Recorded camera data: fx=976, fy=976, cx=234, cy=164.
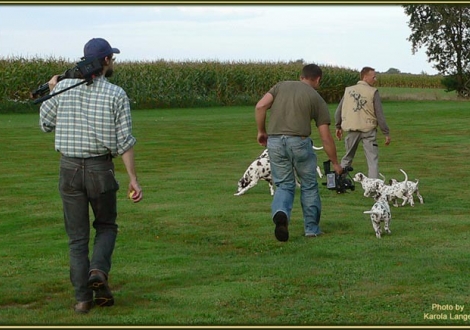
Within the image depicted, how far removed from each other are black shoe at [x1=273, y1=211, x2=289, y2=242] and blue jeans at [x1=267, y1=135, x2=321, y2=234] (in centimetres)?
13

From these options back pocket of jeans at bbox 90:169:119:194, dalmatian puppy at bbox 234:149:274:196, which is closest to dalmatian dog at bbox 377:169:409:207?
dalmatian puppy at bbox 234:149:274:196

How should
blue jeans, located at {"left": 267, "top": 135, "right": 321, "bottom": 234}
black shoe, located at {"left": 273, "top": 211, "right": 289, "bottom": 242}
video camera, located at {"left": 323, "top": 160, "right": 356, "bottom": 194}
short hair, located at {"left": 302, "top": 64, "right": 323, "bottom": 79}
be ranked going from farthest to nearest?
video camera, located at {"left": 323, "top": 160, "right": 356, "bottom": 194}, short hair, located at {"left": 302, "top": 64, "right": 323, "bottom": 79}, blue jeans, located at {"left": 267, "top": 135, "right": 321, "bottom": 234}, black shoe, located at {"left": 273, "top": 211, "right": 289, "bottom": 242}

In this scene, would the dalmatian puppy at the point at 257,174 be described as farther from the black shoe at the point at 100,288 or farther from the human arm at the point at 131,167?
the black shoe at the point at 100,288

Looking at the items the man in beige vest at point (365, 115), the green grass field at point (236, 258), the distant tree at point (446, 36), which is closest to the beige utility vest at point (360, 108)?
the man in beige vest at point (365, 115)

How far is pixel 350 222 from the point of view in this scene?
1446 cm

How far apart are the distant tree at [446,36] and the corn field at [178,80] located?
17.2 metres

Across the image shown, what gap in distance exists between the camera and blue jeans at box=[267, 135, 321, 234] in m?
13.1

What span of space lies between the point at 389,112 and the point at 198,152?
922 inches

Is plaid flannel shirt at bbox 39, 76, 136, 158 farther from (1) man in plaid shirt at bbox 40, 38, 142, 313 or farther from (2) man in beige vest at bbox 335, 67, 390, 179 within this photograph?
(2) man in beige vest at bbox 335, 67, 390, 179

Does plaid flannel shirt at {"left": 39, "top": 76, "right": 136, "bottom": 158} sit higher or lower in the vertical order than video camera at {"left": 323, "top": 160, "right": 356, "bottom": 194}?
higher

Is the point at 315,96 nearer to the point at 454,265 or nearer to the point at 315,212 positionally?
the point at 315,212

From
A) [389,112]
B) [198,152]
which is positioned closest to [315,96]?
[198,152]

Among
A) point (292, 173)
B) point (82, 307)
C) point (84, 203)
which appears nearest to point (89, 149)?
point (84, 203)

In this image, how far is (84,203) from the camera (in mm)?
9148
